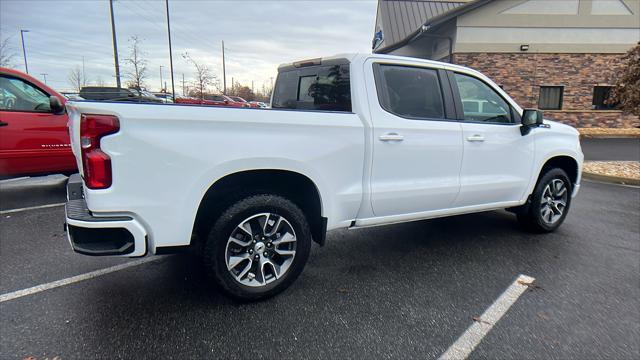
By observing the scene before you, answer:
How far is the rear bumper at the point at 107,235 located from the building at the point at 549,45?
1573cm

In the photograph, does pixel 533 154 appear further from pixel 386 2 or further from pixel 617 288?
pixel 386 2

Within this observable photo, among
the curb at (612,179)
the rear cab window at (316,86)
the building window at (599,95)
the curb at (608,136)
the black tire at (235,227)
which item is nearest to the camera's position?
the black tire at (235,227)

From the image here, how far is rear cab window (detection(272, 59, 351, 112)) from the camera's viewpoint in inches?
132

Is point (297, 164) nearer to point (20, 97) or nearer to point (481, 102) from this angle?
point (481, 102)

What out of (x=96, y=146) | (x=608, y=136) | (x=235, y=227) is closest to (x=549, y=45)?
(x=608, y=136)

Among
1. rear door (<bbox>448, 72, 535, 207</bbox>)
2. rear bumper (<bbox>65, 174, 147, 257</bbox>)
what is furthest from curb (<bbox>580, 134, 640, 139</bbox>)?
rear bumper (<bbox>65, 174, 147, 257</bbox>)

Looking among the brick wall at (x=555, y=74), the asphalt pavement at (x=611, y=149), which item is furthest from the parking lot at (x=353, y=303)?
the brick wall at (x=555, y=74)

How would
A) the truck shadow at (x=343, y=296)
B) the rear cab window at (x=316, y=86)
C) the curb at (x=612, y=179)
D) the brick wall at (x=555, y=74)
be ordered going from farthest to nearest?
the brick wall at (x=555, y=74), the curb at (x=612, y=179), the rear cab window at (x=316, y=86), the truck shadow at (x=343, y=296)

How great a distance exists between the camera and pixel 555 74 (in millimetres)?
16703

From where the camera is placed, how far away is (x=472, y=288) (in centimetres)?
328

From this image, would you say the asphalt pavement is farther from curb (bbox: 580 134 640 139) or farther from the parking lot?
the parking lot

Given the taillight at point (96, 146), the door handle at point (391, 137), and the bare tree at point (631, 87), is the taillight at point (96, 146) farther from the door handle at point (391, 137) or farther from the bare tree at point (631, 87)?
the bare tree at point (631, 87)

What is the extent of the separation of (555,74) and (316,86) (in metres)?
16.8

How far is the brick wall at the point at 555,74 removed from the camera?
16500mm
